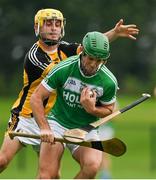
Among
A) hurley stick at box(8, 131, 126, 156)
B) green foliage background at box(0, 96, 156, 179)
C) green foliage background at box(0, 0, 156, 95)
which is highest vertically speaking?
hurley stick at box(8, 131, 126, 156)

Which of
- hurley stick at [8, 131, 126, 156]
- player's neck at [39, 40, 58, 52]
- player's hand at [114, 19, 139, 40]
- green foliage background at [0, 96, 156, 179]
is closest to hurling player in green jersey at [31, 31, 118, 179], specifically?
hurley stick at [8, 131, 126, 156]

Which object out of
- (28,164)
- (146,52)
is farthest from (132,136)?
(146,52)

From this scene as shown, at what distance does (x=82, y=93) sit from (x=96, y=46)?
49cm

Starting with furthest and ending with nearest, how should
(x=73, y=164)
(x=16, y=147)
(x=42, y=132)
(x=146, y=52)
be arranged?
(x=146, y=52), (x=73, y=164), (x=16, y=147), (x=42, y=132)

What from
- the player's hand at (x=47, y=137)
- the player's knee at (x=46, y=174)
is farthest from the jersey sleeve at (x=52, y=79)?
the player's knee at (x=46, y=174)

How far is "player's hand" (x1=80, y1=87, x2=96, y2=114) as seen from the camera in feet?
35.2

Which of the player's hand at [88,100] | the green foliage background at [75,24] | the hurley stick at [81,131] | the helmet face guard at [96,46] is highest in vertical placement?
the helmet face guard at [96,46]

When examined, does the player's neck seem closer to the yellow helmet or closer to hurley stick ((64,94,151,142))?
the yellow helmet

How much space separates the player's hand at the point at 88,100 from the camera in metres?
10.7

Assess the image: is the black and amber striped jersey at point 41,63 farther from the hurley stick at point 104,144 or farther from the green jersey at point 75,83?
the hurley stick at point 104,144

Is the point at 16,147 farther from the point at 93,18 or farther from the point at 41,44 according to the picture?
the point at 93,18

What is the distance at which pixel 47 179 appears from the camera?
36.1 ft

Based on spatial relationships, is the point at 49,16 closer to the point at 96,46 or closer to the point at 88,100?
the point at 96,46

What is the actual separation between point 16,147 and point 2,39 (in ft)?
113
